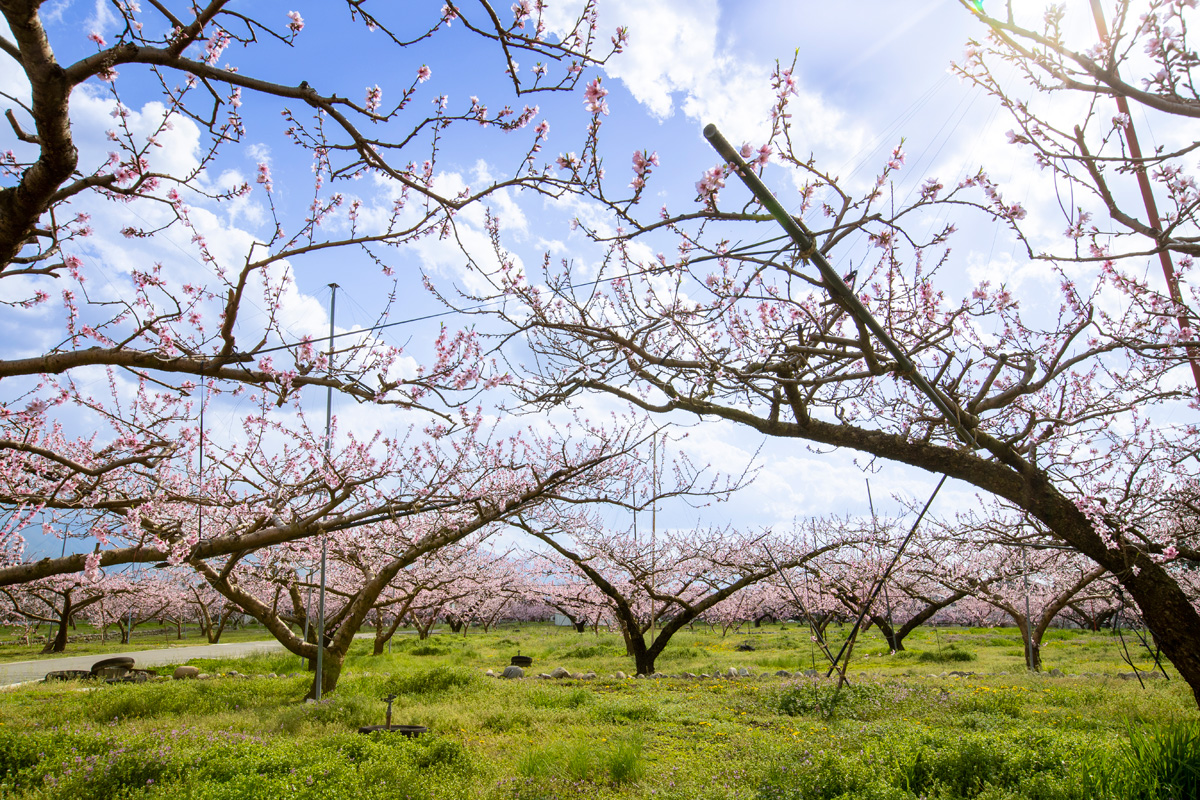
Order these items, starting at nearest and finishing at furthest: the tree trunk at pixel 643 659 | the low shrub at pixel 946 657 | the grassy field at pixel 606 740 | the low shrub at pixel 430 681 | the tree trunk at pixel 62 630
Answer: the grassy field at pixel 606 740, the low shrub at pixel 430 681, the tree trunk at pixel 643 659, the low shrub at pixel 946 657, the tree trunk at pixel 62 630

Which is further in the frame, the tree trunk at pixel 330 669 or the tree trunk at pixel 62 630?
the tree trunk at pixel 62 630

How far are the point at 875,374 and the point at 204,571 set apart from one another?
9.76m

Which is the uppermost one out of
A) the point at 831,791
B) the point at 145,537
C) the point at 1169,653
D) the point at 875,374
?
the point at 875,374

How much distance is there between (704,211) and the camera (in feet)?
11.1

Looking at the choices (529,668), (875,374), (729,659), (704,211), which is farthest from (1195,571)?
(704,211)

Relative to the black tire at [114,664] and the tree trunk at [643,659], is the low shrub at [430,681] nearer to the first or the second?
the tree trunk at [643,659]

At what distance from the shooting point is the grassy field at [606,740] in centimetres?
516

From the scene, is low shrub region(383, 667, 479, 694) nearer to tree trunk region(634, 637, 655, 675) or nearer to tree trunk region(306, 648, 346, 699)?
tree trunk region(306, 648, 346, 699)

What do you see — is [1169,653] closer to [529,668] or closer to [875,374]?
[875,374]

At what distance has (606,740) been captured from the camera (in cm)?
746

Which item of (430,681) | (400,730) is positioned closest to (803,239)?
(400,730)

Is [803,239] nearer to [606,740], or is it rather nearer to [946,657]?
[606,740]

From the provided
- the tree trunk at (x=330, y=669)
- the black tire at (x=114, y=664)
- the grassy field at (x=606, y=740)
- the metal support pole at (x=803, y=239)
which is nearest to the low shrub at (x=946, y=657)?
the grassy field at (x=606, y=740)

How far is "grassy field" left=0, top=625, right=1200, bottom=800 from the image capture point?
516 centimetres
